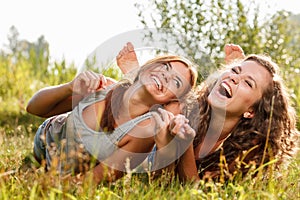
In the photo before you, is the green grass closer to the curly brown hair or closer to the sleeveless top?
the sleeveless top

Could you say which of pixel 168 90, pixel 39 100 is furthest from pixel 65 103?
pixel 168 90

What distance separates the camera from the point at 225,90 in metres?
2.97

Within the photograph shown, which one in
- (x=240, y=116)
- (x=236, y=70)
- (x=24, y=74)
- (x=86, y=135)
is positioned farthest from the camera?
(x=24, y=74)

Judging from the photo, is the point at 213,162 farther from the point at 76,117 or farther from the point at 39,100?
the point at 39,100

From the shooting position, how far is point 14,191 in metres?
2.11

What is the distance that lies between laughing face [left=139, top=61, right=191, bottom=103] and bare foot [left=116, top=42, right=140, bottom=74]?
0.98 feet

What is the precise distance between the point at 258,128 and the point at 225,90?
0.39 m

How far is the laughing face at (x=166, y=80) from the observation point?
283 cm

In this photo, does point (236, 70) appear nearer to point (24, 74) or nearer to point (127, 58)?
point (127, 58)

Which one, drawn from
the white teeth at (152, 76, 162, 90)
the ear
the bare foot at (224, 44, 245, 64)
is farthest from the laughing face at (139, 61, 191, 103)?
the bare foot at (224, 44, 245, 64)

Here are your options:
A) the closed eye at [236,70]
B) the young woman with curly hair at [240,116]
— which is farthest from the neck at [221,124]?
the closed eye at [236,70]

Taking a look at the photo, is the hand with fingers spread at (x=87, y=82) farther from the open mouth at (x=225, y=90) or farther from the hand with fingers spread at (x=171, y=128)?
the open mouth at (x=225, y=90)

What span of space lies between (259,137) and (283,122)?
0.20 m

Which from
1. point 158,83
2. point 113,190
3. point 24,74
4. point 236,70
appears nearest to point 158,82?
point 158,83
